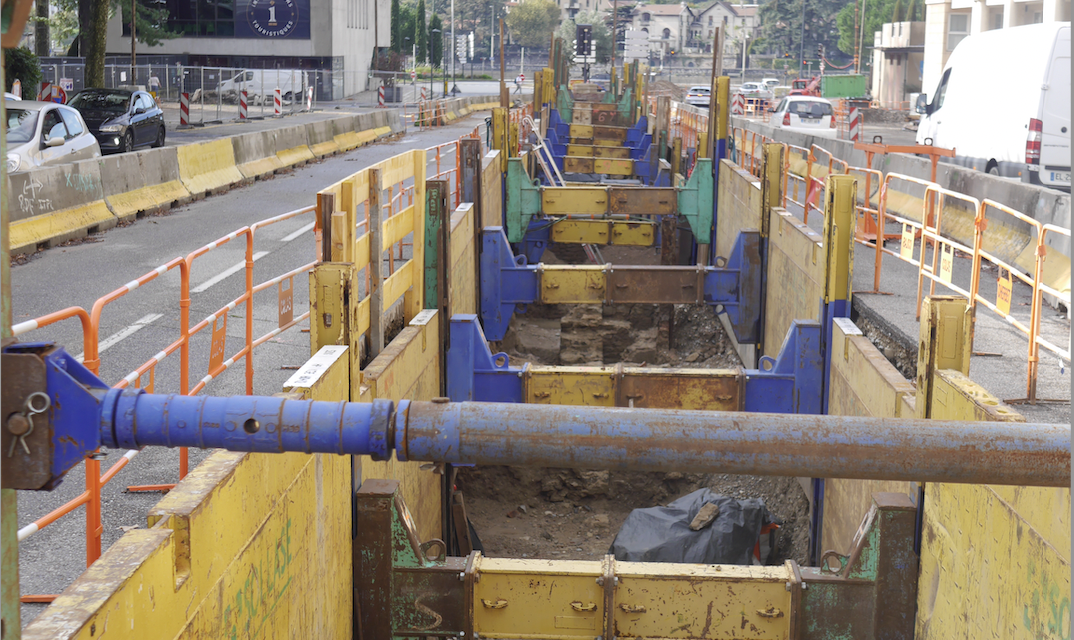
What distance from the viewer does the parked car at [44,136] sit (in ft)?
53.4

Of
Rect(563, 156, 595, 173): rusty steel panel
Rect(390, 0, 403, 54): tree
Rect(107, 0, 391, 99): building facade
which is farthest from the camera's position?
Rect(390, 0, 403, 54): tree

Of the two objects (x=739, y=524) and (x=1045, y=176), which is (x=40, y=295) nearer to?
(x=739, y=524)

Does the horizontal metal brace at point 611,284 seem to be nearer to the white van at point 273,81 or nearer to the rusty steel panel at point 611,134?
the rusty steel panel at point 611,134

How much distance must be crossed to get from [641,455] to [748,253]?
391 inches

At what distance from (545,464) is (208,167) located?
20141 millimetres

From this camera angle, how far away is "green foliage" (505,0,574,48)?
16825 cm

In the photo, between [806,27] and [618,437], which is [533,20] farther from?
[618,437]

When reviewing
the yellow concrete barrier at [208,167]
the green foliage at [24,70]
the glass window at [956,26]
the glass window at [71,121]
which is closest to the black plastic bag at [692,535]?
the glass window at [71,121]

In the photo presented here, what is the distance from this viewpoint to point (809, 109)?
135ft

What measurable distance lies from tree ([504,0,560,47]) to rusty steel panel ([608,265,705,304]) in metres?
161

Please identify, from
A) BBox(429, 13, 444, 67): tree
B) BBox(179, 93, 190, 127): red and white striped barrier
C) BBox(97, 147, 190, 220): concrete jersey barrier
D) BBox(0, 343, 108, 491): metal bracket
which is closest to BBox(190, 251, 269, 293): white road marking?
BBox(97, 147, 190, 220): concrete jersey barrier

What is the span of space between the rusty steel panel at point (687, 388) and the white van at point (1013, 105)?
9.44 metres

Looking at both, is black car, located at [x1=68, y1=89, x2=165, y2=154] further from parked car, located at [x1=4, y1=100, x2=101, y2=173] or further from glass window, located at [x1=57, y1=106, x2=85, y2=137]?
parked car, located at [x1=4, y1=100, x2=101, y2=173]

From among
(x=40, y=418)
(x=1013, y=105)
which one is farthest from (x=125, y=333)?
(x=1013, y=105)
